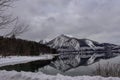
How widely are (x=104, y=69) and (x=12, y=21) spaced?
303 inches

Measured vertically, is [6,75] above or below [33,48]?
below

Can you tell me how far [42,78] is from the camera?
14.1 m

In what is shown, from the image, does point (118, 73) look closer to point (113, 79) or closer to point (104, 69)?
point (104, 69)

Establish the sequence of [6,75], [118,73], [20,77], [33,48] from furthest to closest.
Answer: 1. [33,48]
2. [118,73]
3. [6,75]
4. [20,77]

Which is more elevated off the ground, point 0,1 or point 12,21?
point 0,1

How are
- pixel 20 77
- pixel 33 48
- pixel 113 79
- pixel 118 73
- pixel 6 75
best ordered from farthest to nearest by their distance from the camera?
pixel 33 48 < pixel 118 73 < pixel 6 75 < pixel 20 77 < pixel 113 79

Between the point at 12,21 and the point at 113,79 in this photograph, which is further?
the point at 12,21

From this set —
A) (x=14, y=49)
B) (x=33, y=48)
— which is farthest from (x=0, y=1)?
(x=33, y=48)

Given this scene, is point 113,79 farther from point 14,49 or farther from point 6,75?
point 14,49

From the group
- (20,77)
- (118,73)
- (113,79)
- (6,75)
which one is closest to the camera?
(113,79)

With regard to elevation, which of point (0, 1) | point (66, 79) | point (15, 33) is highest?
point (0, 1)

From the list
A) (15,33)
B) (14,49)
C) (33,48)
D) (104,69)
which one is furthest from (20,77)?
(33,48)

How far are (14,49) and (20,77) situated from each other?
59884 millimetres

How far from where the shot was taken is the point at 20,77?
50.0ft
